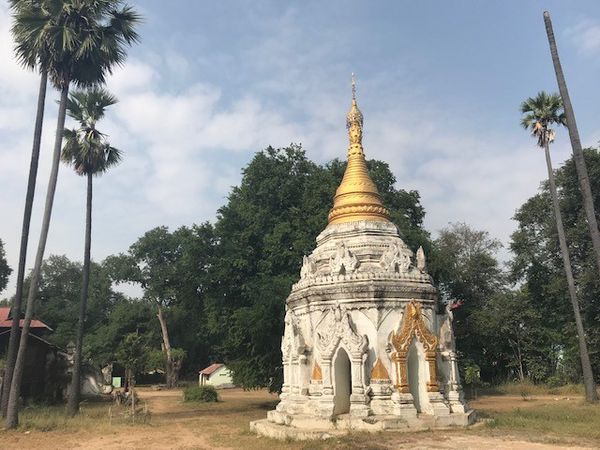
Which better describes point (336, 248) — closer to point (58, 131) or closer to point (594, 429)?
point (594, 429)

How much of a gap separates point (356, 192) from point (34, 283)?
12349mm

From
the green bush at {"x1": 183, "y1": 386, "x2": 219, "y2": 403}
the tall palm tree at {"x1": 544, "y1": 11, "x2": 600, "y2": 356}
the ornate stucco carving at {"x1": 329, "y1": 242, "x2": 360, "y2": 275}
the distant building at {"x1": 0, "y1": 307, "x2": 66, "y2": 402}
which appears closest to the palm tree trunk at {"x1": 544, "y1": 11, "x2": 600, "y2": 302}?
the tall palm tree at {"x1": 544, "y1": 11, "x2": 600, "y2": 356}

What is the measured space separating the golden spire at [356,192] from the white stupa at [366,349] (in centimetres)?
97

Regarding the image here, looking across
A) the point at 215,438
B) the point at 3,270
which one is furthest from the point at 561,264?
the point at 3,270

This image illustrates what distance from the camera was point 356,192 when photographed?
20.4m

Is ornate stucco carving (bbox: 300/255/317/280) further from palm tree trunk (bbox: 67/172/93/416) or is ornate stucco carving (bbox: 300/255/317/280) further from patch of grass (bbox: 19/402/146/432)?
palm tree trunk (bbox: 67/172/93/416)

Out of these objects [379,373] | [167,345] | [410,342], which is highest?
[167,345]

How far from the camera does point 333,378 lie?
16266 mm

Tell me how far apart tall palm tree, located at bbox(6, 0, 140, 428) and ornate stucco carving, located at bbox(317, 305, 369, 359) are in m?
10.5

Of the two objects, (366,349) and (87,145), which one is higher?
(87,145)

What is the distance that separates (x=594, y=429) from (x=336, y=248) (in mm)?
9877

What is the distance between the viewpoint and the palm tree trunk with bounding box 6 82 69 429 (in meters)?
17.6

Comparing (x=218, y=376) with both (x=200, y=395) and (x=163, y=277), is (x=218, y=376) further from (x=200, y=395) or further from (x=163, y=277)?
(x=200, y=395)

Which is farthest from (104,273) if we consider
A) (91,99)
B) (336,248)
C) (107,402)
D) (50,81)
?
(336,248)
